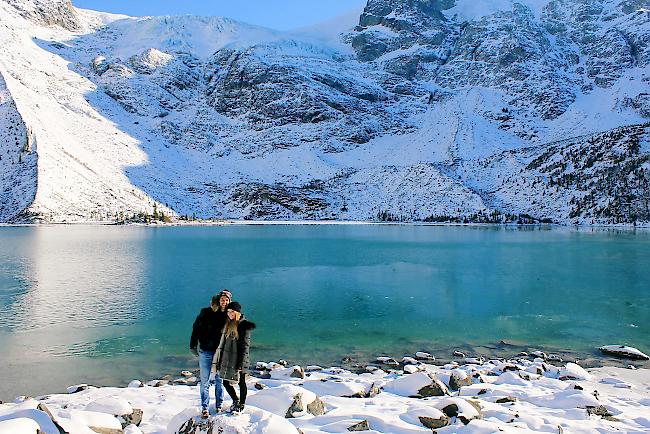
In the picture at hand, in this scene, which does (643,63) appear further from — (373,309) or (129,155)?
(373,309)

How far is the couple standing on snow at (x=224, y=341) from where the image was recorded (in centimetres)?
965

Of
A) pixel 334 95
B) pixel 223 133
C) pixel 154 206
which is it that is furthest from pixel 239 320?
pixel 334 95

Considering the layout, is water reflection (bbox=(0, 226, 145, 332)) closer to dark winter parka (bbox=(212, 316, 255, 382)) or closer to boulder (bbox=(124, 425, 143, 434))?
boulder (bbox=(124, 425, 143, 434))

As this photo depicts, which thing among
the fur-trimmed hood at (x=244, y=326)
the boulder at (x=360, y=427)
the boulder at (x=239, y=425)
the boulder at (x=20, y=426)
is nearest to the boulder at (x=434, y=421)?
the boulder at (x=360, y=427)

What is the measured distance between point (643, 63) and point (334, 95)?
12305 cm

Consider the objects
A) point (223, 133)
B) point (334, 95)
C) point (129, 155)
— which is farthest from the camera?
point (334, 95)

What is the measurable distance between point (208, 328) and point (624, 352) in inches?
673

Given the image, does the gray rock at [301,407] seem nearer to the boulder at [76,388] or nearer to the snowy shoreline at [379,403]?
the snowy shoreline at [379,403]

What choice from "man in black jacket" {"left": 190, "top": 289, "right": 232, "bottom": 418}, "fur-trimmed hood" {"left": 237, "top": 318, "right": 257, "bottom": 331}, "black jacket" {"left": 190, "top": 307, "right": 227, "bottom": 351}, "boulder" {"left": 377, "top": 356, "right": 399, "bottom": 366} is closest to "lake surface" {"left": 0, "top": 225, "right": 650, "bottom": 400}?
"boulder" {"left": 377, "top": 356, "right": 399, "bottom": 366}

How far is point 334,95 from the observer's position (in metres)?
195

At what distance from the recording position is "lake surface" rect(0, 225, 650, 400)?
1975cm

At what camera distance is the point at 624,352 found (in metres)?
19.2

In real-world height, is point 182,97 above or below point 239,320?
above

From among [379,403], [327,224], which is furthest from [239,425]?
[327,224]
